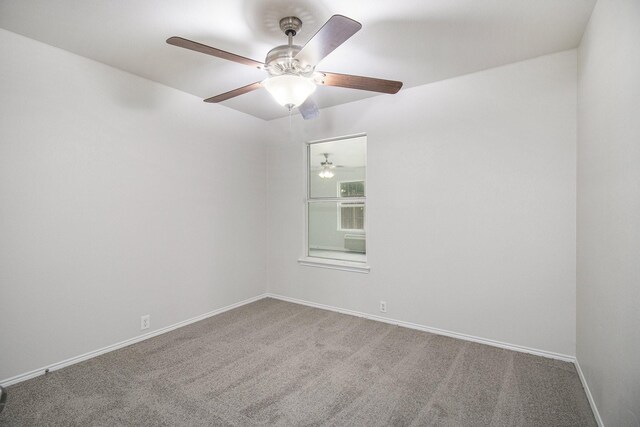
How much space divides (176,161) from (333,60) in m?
1.94

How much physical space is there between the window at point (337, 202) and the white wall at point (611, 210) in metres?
2.02

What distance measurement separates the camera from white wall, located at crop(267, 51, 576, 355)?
2.51 meters

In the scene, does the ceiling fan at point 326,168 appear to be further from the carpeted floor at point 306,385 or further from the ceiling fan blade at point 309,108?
the carpeted floor at point 306,385

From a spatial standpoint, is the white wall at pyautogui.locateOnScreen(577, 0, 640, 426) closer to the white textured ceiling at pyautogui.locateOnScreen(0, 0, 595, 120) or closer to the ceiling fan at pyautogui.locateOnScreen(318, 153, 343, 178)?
the white textured ceiling at pyautogui.locateOnScreen(0, 0, 595, 120)

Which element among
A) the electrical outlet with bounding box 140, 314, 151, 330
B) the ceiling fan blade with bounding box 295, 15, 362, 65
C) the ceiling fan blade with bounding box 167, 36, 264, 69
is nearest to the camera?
the ceiling fan blade with bounding box 295, 15, 362, 65

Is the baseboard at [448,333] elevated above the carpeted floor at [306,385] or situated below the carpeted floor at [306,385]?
above

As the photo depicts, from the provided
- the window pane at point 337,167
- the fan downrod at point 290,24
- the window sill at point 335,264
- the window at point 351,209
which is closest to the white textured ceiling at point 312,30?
the fan downrod at point 290,24

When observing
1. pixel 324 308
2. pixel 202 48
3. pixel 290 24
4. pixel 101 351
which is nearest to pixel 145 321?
pixel 101 351

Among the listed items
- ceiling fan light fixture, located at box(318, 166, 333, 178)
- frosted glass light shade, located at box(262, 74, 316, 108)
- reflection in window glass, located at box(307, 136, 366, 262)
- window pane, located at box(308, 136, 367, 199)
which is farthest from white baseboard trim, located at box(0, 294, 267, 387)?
frosted glass light shade, located at box(262, 74, 316, 108)

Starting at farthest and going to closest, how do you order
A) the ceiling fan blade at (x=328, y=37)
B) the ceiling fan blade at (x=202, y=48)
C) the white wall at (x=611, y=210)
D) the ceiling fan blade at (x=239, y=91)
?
the ceiling fan blade at (x=239, y=91) < the ceiling fan blade at (x=202, y=48) < the ceiling fan blade at (x=328, y=37) < the white wall at (x=611, y=210)

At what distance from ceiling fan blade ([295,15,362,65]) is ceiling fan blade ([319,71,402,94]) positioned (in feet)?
0.62

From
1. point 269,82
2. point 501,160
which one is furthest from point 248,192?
point 501,160

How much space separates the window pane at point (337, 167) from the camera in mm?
3734

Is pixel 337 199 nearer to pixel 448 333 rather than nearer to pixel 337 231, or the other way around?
pixel 337 231
